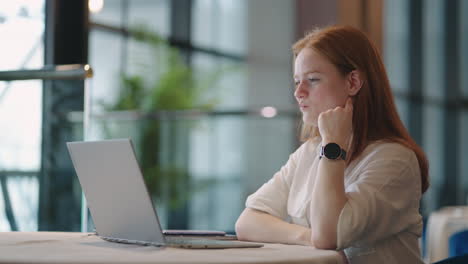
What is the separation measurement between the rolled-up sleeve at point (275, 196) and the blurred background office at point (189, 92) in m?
1.39

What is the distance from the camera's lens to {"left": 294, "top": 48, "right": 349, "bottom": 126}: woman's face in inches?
87.0

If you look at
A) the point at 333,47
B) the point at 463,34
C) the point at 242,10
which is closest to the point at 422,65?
the point at 463,34

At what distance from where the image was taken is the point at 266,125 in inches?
259

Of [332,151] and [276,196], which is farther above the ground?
[332,151]

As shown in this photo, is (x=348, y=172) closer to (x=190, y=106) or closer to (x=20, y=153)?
(x=20, y=153)

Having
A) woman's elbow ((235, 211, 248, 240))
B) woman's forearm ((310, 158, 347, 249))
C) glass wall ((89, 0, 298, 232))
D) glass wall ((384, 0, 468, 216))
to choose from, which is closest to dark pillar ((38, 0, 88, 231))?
woman's elbow ((235, 211, 248, 240))

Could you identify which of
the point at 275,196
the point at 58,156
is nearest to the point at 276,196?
the point at 275,196

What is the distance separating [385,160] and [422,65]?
936 cm

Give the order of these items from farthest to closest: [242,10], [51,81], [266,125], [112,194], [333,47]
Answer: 1. [242,10]
2. [266,125]
3. [51,81]
4. [333,47]
5. [112,194]

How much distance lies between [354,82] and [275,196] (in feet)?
1.72

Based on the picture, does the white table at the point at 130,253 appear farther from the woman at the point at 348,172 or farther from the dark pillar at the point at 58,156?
the dark pillar at the point at 58,156

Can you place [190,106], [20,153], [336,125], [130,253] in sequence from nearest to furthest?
[130,253] → [336,125] → [20,153] → [190,106]

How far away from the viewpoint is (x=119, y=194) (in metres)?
1.78

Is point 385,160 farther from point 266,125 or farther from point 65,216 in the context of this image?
point 266,125
